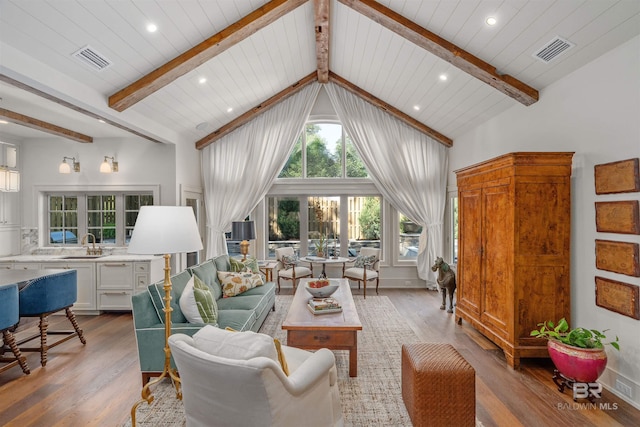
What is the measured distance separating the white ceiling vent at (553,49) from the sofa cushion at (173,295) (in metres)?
3.95

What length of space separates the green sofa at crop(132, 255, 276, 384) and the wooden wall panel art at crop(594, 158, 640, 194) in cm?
327

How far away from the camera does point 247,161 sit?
6312 mm

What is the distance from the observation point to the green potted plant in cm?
258

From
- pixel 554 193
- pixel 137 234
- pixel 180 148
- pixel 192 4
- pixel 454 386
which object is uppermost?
pixel 192 4

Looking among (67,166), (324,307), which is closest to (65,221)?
(67,166)

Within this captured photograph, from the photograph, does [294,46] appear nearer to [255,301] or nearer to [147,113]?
[147,113]

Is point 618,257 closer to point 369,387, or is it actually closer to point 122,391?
point 369,387

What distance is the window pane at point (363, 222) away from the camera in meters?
6.72

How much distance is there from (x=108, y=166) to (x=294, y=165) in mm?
3100

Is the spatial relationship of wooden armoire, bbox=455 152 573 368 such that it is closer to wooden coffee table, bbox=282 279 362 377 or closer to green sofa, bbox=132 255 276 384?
wooden coffee table, bbox=282 279 362 377

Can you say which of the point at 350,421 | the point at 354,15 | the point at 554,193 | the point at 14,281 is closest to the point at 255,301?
the point at 350,421

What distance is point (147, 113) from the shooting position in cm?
446

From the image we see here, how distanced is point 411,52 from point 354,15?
2.67 feet

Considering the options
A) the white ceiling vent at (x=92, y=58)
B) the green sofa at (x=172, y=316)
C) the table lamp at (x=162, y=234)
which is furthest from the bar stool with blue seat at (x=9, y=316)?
the white ceiling vent at (x=92, y=58)
